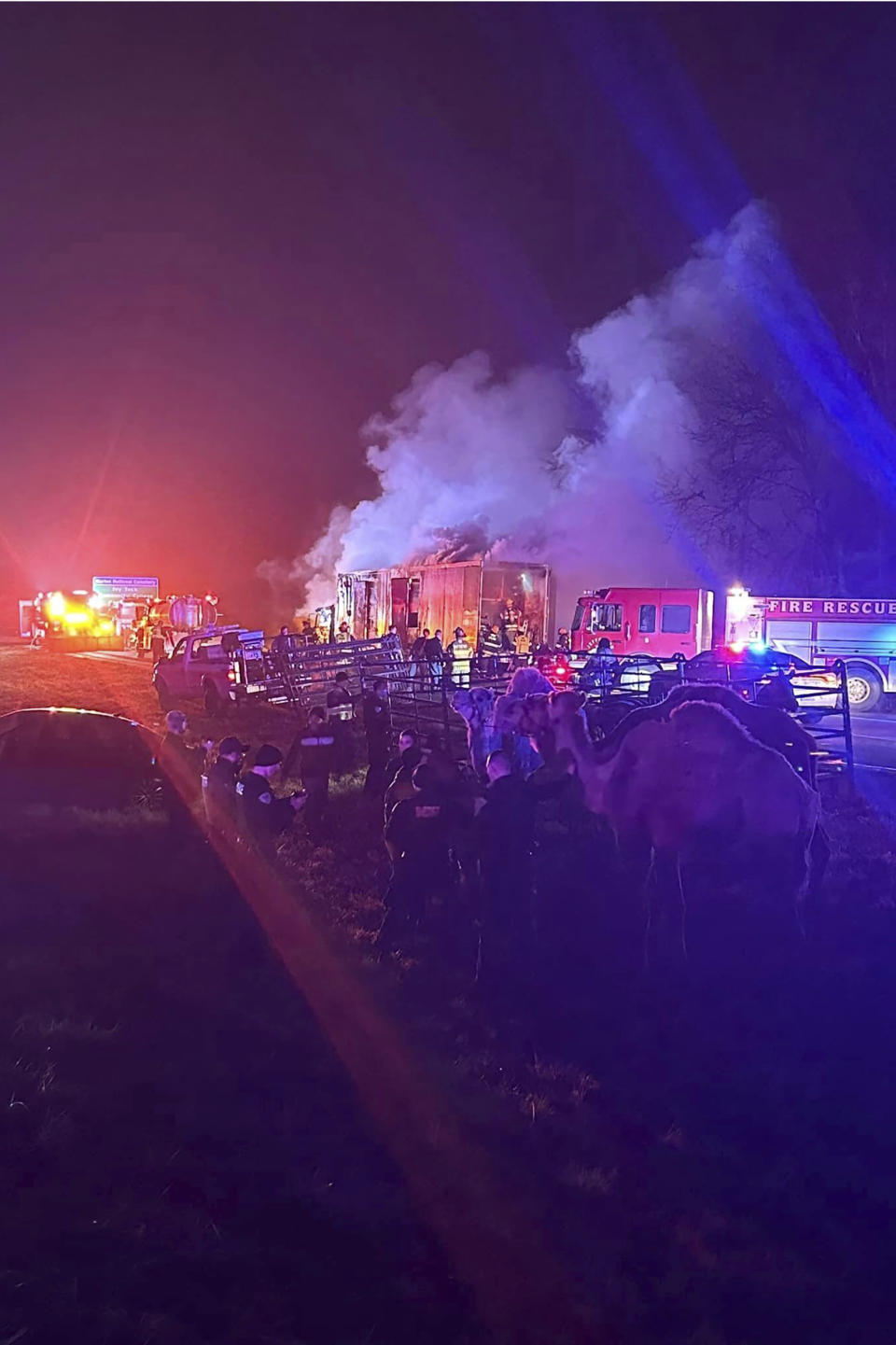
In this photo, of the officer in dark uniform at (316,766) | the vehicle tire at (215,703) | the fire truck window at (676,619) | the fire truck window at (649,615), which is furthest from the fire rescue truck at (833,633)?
the officer in dark uniform at (316,766)

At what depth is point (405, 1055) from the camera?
5.69m

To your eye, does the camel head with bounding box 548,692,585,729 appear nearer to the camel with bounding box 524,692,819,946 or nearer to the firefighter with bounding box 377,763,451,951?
the camel with bounding box 524,692,819,946

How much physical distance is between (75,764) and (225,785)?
222 cm

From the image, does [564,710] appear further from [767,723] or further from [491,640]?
[491,640]

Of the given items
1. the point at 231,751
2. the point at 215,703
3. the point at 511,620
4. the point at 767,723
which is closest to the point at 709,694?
the point at 767,723

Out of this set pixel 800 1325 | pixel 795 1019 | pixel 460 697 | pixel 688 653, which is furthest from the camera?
pixel 688 653

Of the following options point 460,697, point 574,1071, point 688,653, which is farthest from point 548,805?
point 688,653

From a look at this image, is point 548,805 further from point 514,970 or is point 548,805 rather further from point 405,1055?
point 405,1055

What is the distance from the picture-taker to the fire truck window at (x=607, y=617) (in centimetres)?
2591

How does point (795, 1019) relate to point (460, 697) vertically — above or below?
below

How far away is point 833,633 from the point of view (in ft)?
82.2

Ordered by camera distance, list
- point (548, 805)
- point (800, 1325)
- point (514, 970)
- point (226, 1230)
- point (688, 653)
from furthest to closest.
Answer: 1. point (688, 653)
2. point (548, 805)
3. point (514, 970)
4. point (226, 1230)
5. point (800, 1325)

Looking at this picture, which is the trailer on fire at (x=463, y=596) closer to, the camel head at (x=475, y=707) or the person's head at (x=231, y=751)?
the camel head at (x=475, y=707)

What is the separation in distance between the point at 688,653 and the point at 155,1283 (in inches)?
935
